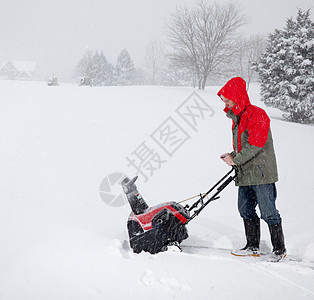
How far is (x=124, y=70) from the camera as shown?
49250 mm

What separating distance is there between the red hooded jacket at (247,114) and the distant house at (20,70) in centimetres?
7858

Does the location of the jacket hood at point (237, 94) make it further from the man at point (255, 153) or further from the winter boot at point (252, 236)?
the winter boot at point (252, 236)

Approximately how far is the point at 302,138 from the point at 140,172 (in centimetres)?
645

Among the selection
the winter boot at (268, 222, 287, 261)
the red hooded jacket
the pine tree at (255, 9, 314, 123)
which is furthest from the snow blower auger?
the pine tree at (255, 9, 314, 123)

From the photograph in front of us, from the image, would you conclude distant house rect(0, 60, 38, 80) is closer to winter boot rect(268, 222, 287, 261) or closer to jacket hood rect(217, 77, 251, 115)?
jacket hood rect(217, 77, 251, 115)

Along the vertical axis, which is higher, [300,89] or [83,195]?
[300,89]

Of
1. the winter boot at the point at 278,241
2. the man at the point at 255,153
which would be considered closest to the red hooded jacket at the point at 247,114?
the man at the point at 255,153

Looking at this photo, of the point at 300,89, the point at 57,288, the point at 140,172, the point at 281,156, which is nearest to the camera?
the point at 57,288

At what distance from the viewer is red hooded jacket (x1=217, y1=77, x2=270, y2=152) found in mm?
2471

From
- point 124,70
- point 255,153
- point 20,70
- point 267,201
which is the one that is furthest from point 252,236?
point 20,70

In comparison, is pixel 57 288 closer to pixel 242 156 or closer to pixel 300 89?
pixel 242 156

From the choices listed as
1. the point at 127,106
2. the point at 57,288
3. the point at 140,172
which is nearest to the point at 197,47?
the point at 127,106

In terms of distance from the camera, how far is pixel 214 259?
2.77 m

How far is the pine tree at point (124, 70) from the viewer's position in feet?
161
